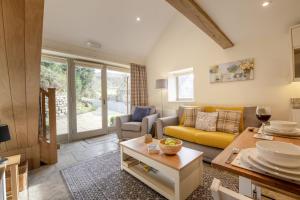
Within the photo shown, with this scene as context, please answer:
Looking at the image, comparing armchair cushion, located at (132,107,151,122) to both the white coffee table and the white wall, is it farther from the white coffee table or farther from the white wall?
the white coffee table

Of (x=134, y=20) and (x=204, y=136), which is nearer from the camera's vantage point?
(x=204, y=136)

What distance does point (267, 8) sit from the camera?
7.48ft

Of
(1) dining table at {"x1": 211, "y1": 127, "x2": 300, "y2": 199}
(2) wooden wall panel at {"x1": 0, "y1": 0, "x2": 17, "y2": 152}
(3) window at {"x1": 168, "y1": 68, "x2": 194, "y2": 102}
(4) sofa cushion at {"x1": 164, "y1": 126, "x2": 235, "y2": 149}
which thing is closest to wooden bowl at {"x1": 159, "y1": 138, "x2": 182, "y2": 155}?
(1) dining table at {"x1": 211, "y1": 127, "x2": 300, "y2": 199}

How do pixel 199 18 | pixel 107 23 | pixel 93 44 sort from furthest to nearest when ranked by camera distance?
pixel 93 44, pixel 107 23, pixel 199 18

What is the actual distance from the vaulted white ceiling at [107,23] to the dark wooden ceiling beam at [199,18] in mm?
1532

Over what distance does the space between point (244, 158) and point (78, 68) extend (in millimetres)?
3808

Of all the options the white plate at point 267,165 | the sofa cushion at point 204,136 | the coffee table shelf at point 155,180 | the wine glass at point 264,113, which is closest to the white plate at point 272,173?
the white plate at point 267,165

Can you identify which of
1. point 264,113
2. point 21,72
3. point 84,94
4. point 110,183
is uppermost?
point 21,72

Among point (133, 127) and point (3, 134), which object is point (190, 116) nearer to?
point (133, 127)

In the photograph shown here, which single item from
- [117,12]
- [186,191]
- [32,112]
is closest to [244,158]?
[186,191]

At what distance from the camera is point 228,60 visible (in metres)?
2.84

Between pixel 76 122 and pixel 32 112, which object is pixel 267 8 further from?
pixel 76 122

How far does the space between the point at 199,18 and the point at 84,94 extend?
306cm

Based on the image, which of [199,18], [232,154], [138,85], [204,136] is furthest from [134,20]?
[232,154]
